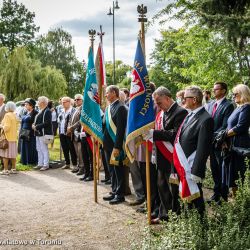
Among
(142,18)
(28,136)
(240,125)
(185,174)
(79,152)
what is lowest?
(79,152)

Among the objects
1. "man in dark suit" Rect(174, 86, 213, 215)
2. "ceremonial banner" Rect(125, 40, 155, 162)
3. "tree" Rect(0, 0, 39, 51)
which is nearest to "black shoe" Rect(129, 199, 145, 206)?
"ceremonial banner" Rect(125, 40, 155, 162)

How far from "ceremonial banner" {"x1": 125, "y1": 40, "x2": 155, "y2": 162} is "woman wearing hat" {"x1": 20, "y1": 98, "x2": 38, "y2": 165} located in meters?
6.74

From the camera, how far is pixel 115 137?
7285mm

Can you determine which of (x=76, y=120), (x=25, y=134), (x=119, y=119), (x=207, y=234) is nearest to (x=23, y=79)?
(x=25, y=134)

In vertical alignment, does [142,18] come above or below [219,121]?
above

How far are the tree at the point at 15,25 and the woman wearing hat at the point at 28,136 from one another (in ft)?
143

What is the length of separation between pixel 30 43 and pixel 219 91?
169ft

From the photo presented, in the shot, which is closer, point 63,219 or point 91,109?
point 63,219

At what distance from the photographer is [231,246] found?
3.53 metres

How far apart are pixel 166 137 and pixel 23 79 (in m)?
26.5

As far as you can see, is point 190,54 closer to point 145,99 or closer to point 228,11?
point 228,11

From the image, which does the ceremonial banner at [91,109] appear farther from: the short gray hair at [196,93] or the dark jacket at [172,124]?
the short gray hair at [196,93]

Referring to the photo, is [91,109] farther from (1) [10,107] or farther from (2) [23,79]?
(2) [23,79]

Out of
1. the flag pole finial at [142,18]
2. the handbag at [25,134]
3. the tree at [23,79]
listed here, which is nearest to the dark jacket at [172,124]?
the flag pole finial at [142,18]
